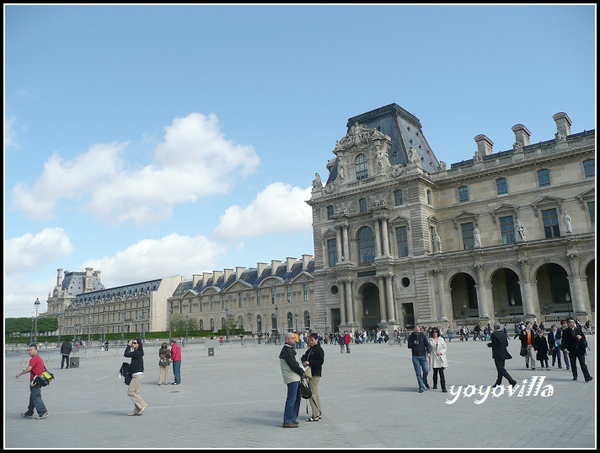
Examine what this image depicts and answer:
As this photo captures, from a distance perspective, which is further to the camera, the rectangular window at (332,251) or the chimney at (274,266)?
the chimney at (274,266)

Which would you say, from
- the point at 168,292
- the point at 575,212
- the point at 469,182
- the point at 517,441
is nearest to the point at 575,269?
the point at 575,212

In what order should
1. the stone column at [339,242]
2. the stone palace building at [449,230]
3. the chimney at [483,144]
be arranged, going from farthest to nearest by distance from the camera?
the stone column at [339,242] < the chimney at [483,144] < the stone palace building at [449,230]

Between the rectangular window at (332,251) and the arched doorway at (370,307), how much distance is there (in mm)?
5030

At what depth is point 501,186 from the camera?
52156 millimetres

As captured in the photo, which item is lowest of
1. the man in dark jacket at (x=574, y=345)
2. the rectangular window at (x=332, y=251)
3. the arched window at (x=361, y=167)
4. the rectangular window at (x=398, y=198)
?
the man in dark jacket at (x=574, y=345)

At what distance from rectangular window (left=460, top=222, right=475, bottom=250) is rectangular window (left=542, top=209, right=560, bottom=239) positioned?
724 cm

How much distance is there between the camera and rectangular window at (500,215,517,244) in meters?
50.7

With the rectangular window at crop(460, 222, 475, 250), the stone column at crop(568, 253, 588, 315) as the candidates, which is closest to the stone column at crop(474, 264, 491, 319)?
the rectangular window at crop(460, 222, 475, 250)

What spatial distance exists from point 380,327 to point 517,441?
45792 millimetres

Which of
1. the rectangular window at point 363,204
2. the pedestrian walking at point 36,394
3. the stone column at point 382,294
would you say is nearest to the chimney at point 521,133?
the rectangular window at point 363,204

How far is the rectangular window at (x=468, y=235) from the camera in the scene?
174ft

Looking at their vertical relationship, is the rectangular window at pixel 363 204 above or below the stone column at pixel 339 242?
above

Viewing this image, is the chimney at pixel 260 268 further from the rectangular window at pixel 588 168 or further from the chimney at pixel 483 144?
the rectangular window at pixel 588 168

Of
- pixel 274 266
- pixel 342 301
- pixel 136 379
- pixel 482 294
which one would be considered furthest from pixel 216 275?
pixel 136 379
